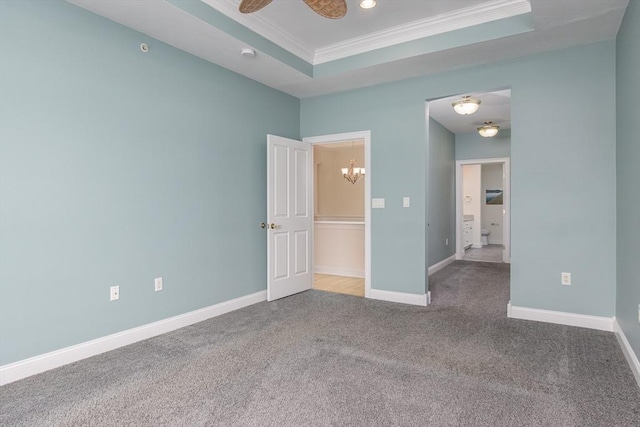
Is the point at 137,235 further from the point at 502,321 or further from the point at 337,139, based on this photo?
the point at 502,321

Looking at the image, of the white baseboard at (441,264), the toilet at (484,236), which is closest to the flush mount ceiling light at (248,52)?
the white baseboard at (441,264)

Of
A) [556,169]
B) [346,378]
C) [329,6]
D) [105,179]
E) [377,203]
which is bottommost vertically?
[346,378]

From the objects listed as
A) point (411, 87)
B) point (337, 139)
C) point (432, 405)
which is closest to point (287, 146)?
point (337, 139)

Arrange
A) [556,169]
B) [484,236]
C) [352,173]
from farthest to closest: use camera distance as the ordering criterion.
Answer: [484,236]
[352,173]
[556,169]

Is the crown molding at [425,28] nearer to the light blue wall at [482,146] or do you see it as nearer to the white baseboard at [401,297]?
the white baseboard at [401,297]

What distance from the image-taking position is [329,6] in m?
2.40

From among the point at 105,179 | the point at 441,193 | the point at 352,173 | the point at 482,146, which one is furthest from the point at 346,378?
the point at 482,146

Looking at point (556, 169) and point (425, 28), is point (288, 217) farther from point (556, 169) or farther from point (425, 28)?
point (556, 169)

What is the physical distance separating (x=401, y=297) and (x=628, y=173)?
244cm

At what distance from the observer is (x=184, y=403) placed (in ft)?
6.81

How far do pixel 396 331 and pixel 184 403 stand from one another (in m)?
1.89

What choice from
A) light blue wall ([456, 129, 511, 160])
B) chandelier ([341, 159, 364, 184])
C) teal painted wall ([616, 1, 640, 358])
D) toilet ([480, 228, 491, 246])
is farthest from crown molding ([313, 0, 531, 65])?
toilet ([480, 228, 491, 246])

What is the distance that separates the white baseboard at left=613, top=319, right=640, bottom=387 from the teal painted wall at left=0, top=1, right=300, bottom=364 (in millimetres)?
3395

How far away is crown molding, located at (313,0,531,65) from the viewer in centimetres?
309
